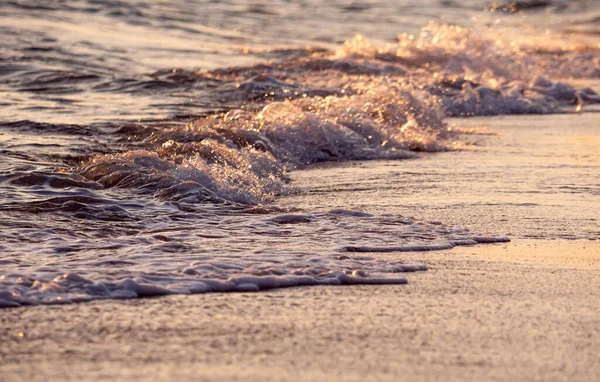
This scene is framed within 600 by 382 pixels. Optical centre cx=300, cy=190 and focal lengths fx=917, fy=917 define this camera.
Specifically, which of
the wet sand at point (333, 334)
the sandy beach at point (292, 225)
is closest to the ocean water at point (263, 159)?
the sandy beach at point (292, 225)

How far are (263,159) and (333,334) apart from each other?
10.1 ft

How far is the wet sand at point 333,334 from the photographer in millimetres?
2496

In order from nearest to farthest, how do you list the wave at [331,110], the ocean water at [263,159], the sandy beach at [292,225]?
the sandy beach at [292,225] → the ocean water at [263,159] → the wave at [331,110]

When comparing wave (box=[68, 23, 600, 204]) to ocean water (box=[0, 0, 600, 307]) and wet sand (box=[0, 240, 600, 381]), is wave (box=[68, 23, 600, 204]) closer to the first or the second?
ocean water (box=[0, 0, 600, 307])

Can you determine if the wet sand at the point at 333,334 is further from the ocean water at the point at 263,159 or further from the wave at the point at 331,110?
the wave at the point at 331,110

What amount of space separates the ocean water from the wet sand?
0.58ft

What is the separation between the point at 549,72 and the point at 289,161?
7.32m

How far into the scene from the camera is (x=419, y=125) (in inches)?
296

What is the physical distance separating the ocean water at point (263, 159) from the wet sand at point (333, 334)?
0.18m

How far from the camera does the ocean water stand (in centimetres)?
357

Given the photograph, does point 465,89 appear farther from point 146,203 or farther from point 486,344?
point 486,344

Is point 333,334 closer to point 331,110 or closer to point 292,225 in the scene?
point 292,225

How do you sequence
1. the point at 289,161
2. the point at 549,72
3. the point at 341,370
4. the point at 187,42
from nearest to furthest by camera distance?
the point at 341,370 < the point at 289,161 < the point at 549,72 < the point at 187,42

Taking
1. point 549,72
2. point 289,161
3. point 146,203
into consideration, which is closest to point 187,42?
point 549,72
